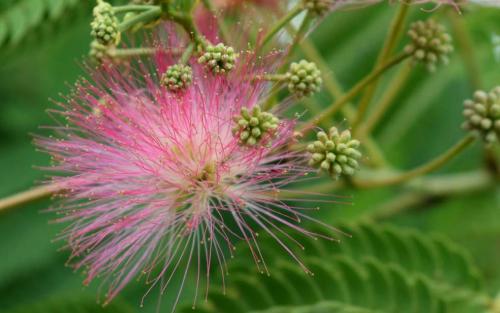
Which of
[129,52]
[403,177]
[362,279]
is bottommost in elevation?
[362,279]

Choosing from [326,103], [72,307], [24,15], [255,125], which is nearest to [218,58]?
[255,125]

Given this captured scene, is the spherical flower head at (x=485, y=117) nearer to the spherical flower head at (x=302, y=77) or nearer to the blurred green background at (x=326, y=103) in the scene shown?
the spherical flower head at (x=302, y=77)

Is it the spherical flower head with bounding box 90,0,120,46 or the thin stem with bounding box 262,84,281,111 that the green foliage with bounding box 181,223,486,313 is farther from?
the spherical flower head with bounding box 90,0,120,46

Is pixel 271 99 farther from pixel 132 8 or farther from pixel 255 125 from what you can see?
pixel 132 8

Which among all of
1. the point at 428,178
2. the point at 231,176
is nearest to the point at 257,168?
the point at 231,176

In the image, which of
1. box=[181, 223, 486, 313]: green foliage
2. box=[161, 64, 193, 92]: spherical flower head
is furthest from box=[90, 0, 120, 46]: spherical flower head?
box=[181, 223, 486, 313]: green foliage

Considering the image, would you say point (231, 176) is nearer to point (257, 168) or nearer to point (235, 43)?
point (257, 168)
